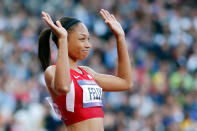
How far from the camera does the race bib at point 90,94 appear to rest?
4961 millimetres

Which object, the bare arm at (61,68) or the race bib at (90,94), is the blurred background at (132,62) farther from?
the bare arm at (61,68)

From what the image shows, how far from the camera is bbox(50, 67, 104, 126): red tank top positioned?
495 cm

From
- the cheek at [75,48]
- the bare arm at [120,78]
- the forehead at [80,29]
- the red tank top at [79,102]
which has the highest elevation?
the forehead at [80,29]

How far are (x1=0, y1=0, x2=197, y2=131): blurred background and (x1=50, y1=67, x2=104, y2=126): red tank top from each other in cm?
524

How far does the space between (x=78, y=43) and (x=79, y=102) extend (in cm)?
51

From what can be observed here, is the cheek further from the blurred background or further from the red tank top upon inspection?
the blurred background

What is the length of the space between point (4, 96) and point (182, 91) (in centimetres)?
370

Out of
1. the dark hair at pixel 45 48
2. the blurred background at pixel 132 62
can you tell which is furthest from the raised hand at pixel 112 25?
the blurred background at pixel 132 62

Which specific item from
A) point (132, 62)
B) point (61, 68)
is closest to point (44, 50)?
point (61, 68)

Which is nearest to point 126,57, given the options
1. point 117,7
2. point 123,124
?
point 123,124

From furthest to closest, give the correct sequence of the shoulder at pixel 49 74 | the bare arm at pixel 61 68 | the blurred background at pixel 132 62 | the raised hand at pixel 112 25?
the blurred background at pixel 132 62 < the raised hand at pixel 112 25 < the shoulder at pixel 49 74 < the bare arm at pixel 61 68

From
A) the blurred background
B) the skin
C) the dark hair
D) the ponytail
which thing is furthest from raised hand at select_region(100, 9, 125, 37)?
the blurred background

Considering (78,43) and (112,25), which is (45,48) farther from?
(112,25)

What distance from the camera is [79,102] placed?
195 inches
